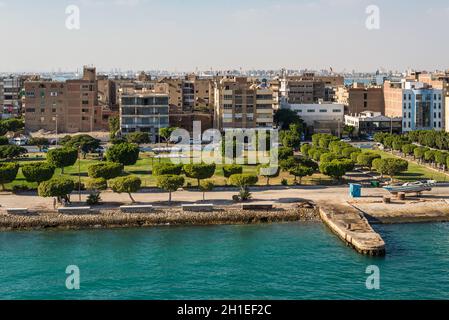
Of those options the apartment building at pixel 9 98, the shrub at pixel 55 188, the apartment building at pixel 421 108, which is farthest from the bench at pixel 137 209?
the apartment building at pixel 9 98

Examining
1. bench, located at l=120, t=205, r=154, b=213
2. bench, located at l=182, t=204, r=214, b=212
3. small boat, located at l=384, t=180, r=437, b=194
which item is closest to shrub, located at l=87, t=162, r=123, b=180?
bench, located at l=120, t=205, r=154, b=213

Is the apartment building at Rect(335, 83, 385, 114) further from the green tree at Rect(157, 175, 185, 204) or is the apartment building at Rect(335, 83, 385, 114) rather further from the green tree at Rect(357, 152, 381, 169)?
the green tree at Rect(157, 175, 185, 204)

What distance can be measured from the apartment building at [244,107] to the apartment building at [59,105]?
1185 centimetres

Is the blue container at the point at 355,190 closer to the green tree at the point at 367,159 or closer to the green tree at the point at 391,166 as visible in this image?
the green tree at the point at 391,166

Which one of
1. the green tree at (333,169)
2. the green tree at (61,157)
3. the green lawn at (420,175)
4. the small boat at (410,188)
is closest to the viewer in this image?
the small boat at (410,188)

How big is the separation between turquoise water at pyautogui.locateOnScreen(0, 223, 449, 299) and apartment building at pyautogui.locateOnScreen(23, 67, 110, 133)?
108 ft

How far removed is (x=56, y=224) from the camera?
76.5 ft

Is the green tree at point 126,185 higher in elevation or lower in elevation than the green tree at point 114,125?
lower

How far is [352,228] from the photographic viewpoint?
21.6 m

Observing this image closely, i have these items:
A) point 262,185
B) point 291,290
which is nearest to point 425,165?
point 262,185

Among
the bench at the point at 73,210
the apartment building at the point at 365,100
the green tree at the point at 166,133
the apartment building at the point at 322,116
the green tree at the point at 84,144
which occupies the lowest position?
the bench at the point at 73,210

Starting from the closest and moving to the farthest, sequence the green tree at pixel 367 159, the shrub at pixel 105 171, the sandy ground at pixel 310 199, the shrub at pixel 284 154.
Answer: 1. the sandy ground at pixel 310 199
2. the shrub at pixel 105 171
3. the green tree at pixel 367 159
4. the shrub at pixel 284 154

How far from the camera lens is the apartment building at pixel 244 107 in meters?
49.8

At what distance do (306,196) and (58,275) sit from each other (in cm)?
1200
